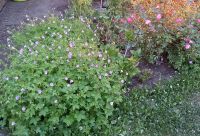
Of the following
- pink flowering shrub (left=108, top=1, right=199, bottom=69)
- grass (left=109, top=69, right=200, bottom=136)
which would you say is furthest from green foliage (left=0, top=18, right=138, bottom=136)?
pink flowering shrub (left=108, top=1, right=199, bottom=69)

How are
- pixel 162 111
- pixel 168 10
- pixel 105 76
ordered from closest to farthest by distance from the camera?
pixel 105 76, pixel 162 111, pixel 168 10

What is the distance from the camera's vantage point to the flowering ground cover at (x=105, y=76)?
→ 11.4ft

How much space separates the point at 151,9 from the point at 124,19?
0.47 meters

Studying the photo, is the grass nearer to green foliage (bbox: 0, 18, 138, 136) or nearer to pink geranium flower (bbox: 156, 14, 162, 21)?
green foliage (bbox: 0, 18, 138, 136)

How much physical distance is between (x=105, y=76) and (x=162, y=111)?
2.79 ft

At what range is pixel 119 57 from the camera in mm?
4348

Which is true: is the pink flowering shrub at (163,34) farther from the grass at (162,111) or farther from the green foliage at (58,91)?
the green foliage at (58,91)

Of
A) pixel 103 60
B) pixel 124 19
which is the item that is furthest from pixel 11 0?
pixel 103 60

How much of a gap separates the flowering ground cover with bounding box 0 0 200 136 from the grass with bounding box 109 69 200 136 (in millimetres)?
11

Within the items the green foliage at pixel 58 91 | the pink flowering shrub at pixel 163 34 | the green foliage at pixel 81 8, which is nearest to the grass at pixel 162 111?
the green foliage at pixel 58 91

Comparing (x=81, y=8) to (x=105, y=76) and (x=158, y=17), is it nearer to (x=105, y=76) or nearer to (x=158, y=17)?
(x=158, y=17)

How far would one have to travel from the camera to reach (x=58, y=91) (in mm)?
Answer: 3441

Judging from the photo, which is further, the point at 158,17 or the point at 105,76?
the point at 158,17

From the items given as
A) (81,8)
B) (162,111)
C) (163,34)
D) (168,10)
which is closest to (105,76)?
(162,111)
